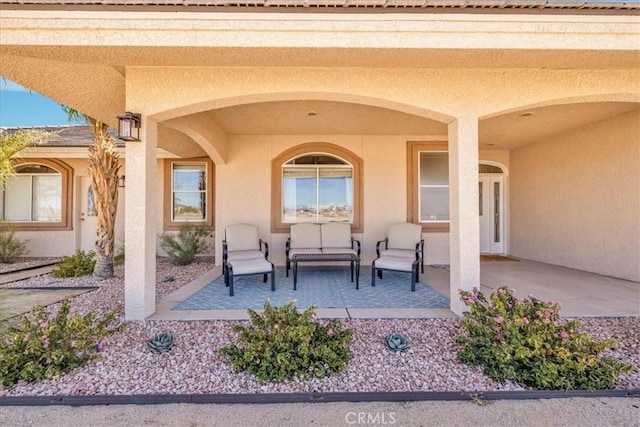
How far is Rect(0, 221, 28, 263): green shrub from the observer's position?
825 centimetres

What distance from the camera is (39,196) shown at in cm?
941

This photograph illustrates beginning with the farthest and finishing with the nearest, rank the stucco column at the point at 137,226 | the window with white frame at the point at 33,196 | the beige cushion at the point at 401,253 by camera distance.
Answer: the window with white frame at the point at 33,196 < the beige cushion at the point at 401,253 < the stucco column at the point at 137,226

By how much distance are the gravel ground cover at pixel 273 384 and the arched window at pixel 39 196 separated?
25.5 ft

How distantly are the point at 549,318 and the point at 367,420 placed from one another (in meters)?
1.88

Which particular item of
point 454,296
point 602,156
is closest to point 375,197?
point 454,296

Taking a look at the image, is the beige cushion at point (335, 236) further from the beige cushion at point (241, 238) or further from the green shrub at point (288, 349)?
the green shrub at point (288, 349)

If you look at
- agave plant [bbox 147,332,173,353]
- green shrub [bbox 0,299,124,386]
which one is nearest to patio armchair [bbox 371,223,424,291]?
agave plant [bbox 147,332,173,353]

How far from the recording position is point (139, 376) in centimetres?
280

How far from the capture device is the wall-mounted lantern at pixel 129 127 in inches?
152

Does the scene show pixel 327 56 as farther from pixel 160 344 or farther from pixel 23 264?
pixel 23 264

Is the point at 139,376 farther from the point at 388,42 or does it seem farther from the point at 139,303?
the point at 388,42

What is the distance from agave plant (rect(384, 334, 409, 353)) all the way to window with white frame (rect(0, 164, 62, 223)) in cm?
1032

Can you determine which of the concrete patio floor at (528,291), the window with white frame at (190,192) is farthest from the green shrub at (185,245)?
the concrete patio floor at (528,291)

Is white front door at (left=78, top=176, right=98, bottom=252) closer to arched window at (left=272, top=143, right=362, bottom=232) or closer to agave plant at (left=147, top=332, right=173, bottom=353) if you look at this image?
arched window at (left=272, top=143, right=362, bottom=232)
